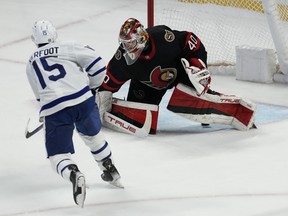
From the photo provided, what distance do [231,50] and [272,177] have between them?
7.11 feet

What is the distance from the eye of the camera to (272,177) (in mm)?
4266

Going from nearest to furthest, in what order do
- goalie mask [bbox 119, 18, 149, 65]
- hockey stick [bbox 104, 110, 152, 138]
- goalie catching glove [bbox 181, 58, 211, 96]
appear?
1. goalie mask [bbox 119, 18, 149, 65]
2. goalie catching glove [bbox 181, 58, 211, 96]
3. hockey stick [bbox 104, 110, 152, 138]

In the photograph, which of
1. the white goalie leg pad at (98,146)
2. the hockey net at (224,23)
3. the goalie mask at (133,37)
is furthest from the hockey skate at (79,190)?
the hockey net at (224,23)

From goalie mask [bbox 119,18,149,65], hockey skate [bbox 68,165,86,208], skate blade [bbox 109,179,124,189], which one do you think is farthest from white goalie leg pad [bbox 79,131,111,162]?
goalie mask [bbox 119,18,149,65]

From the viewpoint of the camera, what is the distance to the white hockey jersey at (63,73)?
3953 mm

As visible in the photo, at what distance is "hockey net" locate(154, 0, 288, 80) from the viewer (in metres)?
6.25

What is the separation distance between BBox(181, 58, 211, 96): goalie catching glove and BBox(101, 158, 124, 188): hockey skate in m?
0.86

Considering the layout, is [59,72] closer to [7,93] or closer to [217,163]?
[217,163]

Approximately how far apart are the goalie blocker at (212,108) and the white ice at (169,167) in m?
0.06

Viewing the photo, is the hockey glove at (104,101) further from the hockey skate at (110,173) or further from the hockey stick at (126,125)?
the hockey skate at (110,173)

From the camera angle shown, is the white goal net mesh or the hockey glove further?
the white goal net mesh

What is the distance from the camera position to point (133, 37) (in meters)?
4.64

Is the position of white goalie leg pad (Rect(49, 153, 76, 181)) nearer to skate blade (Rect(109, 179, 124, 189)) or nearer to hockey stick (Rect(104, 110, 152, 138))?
skate blade (Rect(109, 179, 124, 189))

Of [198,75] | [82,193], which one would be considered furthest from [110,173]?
[198,75]
